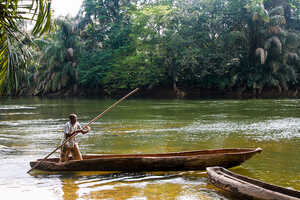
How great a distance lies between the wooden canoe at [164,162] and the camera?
25.2ft

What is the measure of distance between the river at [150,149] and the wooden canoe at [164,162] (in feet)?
0.53

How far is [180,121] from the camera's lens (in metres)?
18.1

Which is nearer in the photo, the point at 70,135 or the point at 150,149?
the point at 70,135

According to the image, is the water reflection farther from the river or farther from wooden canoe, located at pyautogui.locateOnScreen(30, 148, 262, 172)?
wooden canoe, located at pyautogui.locateOnScreen(30, 148, 262, 172)

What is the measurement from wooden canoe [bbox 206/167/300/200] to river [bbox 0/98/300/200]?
10.1 inches

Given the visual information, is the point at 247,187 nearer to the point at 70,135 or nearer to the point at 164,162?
the point at 164,162

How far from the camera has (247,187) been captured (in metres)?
5.85

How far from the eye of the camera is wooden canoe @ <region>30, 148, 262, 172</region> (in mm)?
7691

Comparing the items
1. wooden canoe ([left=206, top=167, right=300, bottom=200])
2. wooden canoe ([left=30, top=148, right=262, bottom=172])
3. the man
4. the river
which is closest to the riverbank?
the river

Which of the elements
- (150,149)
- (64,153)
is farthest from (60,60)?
(64,153)

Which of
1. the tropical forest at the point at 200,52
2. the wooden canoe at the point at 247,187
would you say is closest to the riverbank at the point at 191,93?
the tropical forest at the point at 200,52

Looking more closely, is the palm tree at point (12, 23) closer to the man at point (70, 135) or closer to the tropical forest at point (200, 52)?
A: the man at point (70, 135)

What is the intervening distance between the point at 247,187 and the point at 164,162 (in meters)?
2.34

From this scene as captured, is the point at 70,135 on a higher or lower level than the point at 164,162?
higher
